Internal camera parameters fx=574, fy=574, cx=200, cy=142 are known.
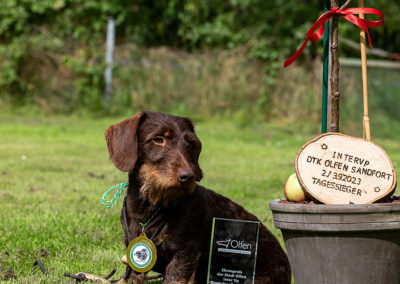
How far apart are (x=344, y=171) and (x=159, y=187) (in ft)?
Result: 3.47

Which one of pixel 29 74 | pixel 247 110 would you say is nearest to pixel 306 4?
pixel 247 110

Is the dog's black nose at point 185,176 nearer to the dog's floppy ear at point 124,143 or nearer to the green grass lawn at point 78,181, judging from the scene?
the dog's floppy ear at point 124,143

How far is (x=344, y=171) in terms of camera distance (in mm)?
3273

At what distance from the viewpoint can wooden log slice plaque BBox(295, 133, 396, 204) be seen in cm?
320

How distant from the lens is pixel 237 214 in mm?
3730

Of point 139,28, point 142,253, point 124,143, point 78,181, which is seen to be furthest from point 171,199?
point 139,28

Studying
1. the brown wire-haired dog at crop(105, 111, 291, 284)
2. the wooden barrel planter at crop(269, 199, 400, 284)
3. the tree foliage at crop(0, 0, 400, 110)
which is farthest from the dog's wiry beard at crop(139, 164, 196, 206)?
the tree foliage at crop(0, 0, 400, 110)

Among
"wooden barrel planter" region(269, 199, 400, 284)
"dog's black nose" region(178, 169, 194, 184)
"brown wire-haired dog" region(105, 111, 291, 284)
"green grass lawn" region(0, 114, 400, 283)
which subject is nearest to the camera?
"wooden barrel planter" region(269, 199, 400, 284)

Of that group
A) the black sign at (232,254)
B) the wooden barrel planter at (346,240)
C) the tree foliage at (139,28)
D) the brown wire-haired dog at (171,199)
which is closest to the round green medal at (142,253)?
the brown wire-haired dog at (171,199)

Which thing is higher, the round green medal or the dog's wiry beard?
the dog's wiry beard

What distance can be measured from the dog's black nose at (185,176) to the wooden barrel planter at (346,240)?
0.51m

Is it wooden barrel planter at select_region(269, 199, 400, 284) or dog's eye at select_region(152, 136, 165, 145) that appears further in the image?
dog's eye at select_region(152, 136, 165, 145)

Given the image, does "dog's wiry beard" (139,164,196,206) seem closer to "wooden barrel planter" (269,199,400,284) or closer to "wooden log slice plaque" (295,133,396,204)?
"wooden barrel planter" (269,199,400,284)

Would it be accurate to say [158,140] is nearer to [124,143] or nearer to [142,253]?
[124,143]
